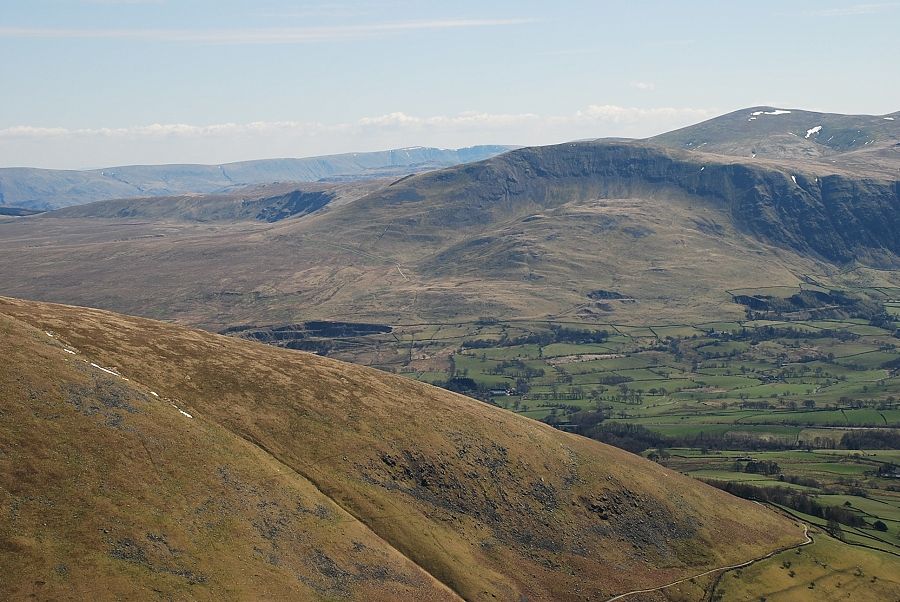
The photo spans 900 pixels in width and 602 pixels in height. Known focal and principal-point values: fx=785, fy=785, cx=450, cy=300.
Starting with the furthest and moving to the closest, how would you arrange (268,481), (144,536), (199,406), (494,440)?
(494,440)
(199,406)
(268,481)
(144,536)

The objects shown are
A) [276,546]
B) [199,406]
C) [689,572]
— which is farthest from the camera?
[689,572]

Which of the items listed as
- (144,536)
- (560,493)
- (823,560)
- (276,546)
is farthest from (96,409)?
(823,560)

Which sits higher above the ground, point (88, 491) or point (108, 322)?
point (108, 322)

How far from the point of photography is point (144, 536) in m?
76.9

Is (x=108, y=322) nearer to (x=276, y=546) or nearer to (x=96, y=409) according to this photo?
(x=96, y=409)

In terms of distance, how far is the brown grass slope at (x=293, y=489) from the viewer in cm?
7606

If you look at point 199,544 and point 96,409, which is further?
point 96,409

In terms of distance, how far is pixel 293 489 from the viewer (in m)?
96.9

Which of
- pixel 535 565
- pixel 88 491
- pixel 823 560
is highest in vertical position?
pixel 88 491

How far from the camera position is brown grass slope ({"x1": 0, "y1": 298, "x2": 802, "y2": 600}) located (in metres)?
76.1

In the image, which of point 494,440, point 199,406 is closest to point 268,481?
point 199,406

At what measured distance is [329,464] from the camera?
356 ft

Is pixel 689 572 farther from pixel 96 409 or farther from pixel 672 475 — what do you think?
pixel 96 409

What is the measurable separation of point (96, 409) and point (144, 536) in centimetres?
2019
